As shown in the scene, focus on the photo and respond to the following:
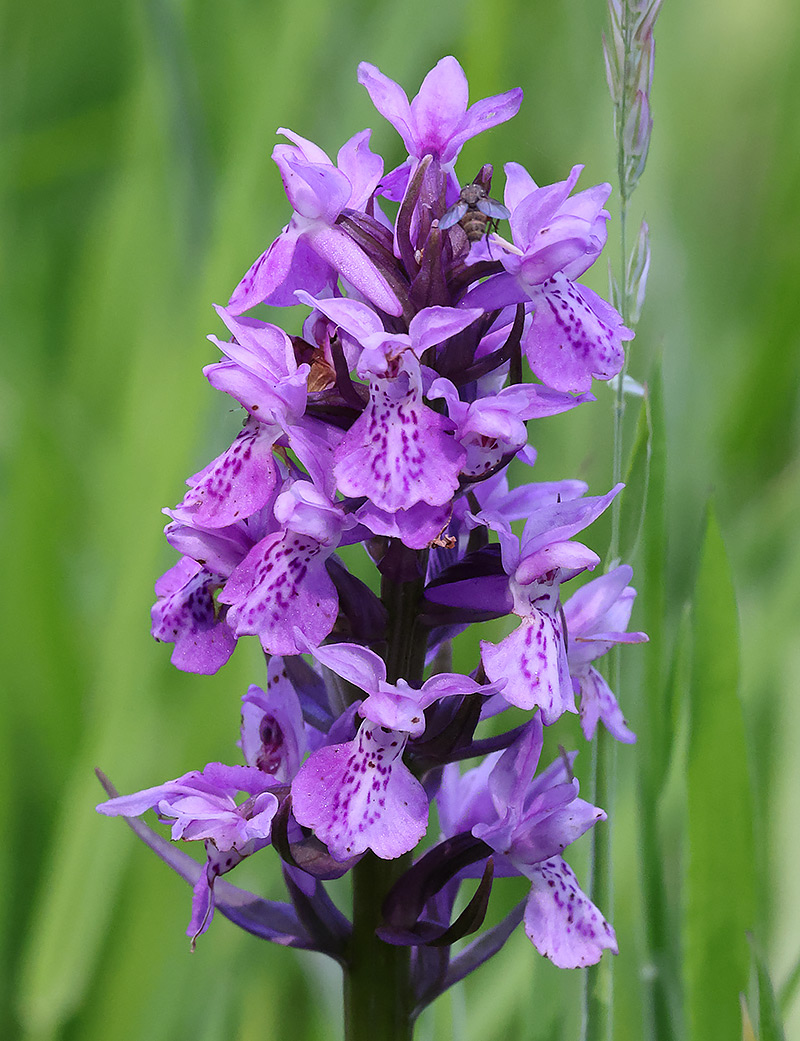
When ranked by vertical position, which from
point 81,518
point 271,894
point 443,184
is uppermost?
point 443,184

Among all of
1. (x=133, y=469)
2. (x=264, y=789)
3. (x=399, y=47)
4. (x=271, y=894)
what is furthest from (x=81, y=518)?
(x=264, y=789)

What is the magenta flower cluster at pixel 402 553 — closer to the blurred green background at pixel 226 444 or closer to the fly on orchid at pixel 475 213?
the fly on orchid at pixel 475 213

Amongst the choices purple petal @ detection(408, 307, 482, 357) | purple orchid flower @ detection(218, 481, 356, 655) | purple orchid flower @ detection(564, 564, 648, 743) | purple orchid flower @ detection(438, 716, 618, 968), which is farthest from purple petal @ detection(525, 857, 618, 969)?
purple petal @ detection(408, 307, 482, 357)

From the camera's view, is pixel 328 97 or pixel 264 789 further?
pixel 328 97

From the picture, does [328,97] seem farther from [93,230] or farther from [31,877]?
[31,877]

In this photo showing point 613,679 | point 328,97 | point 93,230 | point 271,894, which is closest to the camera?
point 613,679

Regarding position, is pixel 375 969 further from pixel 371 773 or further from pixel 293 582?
pixel 293 582

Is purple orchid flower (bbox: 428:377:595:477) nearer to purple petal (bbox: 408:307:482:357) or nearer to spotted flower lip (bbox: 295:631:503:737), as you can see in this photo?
purple petal (bbox: 408:307:482:357)
